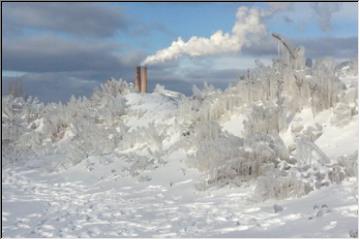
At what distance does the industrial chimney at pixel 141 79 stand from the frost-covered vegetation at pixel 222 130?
513mm

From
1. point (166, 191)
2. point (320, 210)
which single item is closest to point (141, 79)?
point (166, 191)

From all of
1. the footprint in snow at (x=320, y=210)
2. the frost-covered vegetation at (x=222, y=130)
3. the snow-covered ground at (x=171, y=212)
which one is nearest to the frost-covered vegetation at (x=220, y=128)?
the frost-covered vegetation at (x=222, y=130)

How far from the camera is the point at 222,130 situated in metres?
14.3

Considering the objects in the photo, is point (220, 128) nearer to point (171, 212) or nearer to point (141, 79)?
point (171, 212)

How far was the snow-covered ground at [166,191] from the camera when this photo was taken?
7.84m

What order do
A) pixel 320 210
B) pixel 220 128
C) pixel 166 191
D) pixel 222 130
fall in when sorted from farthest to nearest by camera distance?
pixel 222 130 < pixel 220 128 < pixel 166 191 < pixel 320 210

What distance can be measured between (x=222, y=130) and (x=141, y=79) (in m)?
8.54

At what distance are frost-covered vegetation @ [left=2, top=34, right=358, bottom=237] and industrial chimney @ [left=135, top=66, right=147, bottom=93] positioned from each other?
0.51 meters

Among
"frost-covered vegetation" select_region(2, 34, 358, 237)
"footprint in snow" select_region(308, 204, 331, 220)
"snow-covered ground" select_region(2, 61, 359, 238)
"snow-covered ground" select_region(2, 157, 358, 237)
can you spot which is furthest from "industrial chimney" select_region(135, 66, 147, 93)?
"footprint in snow" select_region(308, 204, 331, 220)

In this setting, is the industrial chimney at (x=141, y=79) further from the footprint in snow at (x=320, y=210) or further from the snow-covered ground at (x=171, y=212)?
the footprint in snow at (x=320, y=210)

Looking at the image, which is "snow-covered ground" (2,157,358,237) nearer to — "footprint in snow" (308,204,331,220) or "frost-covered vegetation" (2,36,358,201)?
"footprint in snow" (308,204,331,220)

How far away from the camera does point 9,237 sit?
7.77 m

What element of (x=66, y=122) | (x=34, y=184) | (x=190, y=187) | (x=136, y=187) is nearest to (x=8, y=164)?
(x=66, y=122)

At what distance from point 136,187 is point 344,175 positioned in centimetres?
462
